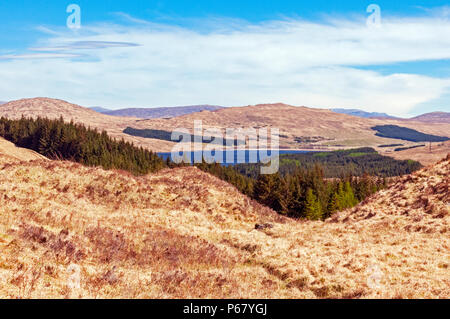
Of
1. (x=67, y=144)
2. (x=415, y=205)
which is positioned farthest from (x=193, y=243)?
(x=67, y=144)

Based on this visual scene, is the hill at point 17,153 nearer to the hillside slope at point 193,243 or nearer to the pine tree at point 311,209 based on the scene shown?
the hillside slope at point 193,243

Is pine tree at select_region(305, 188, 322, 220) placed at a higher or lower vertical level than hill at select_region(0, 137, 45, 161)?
lower

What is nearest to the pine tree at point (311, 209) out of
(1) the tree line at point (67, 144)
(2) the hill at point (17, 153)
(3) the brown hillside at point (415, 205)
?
(3) the brown hillside at point (415, 205)

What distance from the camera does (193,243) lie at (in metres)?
20.5

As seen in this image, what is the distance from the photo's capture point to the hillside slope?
38.7ft

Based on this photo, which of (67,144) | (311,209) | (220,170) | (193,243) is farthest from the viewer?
(220,170)

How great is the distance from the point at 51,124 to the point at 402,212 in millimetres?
109270

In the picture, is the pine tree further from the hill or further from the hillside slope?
the hill

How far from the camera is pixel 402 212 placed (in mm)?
28953


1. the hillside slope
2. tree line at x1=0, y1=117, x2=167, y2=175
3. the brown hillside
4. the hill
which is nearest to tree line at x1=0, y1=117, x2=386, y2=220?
tree line at x1=0, y1=117, x2=167, y2=175

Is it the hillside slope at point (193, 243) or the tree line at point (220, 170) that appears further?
the tree line at point (220, 170)

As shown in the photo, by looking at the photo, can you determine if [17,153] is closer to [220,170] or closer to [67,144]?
[67,144]

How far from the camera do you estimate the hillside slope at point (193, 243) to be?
38.7ft
